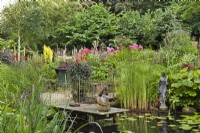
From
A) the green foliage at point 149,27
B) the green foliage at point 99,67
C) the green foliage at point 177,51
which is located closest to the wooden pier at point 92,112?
the green foliage at point 177,51

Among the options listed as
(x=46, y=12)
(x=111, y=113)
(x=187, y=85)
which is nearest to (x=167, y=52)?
(x=187, y=85)

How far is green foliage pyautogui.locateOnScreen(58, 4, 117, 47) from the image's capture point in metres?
20.2

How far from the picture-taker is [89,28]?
810 inches

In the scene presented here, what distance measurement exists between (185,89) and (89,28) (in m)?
12.2

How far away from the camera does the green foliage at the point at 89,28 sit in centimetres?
2023

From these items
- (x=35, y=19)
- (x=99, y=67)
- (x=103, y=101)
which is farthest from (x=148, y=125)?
(x=35, y=19)

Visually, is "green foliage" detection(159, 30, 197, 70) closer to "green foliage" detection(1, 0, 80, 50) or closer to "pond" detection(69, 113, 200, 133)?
"pond" detection(69, 113, 200, 133)

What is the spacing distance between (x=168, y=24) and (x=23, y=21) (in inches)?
295

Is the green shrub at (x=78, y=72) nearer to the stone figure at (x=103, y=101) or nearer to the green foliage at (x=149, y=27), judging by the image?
the stone figure at (x=103, y=101)

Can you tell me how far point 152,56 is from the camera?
1264cm

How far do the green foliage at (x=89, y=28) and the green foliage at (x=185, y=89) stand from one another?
11.0m

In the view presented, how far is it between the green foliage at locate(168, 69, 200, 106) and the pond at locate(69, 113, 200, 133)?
0.76m

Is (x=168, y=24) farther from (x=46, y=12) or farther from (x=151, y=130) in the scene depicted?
(x=151, y=130)

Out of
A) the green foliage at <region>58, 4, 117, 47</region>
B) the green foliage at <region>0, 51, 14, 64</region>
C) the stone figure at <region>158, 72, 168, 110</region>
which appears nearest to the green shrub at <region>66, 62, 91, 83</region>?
the stone figure at <region>158, 72, 168, 110</region>
